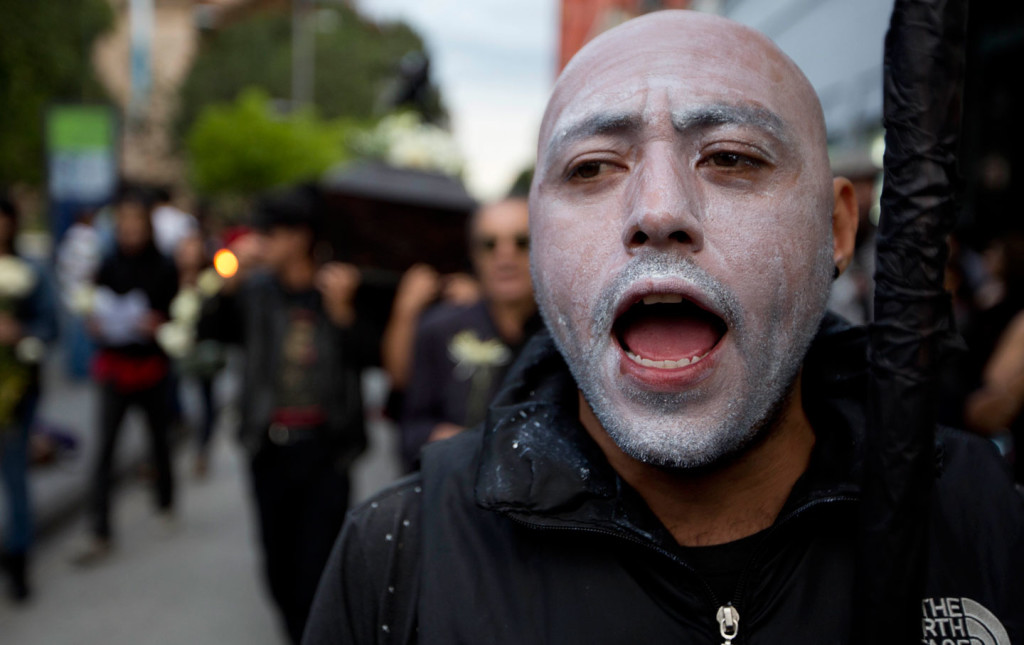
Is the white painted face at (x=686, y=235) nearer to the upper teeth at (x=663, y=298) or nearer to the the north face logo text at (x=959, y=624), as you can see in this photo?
the upper teeth at (x=663, y=298)

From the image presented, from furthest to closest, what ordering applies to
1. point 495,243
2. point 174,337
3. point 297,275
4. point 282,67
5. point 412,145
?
point 282,67 → point 174,337 → point 412,145 → point 297,275 → point 495,243

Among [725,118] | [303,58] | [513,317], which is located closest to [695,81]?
[725,118]

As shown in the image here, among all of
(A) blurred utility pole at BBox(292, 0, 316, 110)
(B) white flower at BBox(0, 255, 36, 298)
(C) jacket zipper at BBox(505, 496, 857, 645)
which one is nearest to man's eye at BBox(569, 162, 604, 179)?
(C) jacket zipper at BBox(505, 496, 857, 645)

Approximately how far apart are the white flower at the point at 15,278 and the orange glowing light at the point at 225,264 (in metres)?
1.47

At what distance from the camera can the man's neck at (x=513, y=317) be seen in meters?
4.02

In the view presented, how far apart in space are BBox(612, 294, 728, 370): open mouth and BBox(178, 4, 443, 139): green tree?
170 feet

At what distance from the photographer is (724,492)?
4.82 feet

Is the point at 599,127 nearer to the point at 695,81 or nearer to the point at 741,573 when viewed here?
the point at 695,81

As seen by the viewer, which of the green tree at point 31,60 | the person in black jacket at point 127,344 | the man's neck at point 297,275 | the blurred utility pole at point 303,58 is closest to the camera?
the man's neck at point 297,275

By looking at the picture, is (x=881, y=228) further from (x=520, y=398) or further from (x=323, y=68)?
(x=323, y=68)

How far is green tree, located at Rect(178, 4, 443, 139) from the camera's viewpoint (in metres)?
52.7

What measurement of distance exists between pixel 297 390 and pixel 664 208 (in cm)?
374

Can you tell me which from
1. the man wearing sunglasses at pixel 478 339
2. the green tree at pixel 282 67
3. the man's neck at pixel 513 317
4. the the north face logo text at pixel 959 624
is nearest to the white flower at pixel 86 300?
the man wearing sunglasses at pixel 478 339

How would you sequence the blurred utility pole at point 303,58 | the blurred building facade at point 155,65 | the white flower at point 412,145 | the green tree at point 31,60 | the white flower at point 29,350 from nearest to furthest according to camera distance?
the white flower at point 29,350
the white flower at point 412,145
the green tree at point 31,60
the blurred building facade at point 155,65
the blurred utility pole at point 303,58
